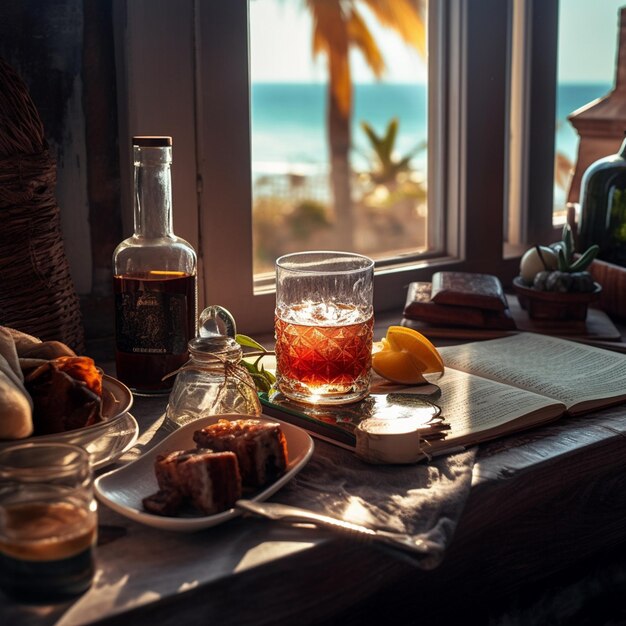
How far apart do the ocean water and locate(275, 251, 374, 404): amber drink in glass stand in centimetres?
1945

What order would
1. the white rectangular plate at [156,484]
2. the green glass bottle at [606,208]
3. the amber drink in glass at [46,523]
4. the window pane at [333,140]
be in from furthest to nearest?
the window pane at [333,140]
the green glass bottle at [606,208]
the white rectangular plate at [156,484]
the amber drink in glass at [46,523]

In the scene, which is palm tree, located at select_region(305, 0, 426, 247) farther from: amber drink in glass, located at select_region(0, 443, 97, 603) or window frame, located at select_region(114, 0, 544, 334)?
amber drink in glass, located at select_region(0, 443, 97, 603)

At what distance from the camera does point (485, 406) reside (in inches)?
42.4

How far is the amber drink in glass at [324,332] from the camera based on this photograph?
1062 millimetres

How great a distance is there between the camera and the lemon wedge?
1.14m

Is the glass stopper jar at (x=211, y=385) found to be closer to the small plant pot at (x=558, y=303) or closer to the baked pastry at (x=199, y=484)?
the baked pastry at (x=199, y=484)

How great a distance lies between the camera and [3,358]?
0.90 m

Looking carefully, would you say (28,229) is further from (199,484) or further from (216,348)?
(199,484)

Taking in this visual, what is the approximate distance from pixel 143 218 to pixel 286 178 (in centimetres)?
1808

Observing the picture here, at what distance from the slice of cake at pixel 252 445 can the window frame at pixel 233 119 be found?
56cm

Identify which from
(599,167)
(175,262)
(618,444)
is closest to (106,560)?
(175,262)

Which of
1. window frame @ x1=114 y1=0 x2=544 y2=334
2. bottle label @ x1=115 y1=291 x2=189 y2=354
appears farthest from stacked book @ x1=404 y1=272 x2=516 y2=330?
bottle label @ x1=115 y1=291 x2=189 y2=354

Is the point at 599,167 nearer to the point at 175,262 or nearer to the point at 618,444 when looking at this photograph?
the point at 618,444

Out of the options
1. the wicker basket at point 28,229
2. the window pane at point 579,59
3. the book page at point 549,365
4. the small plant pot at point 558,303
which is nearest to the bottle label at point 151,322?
the wicker basket at point 28,229
